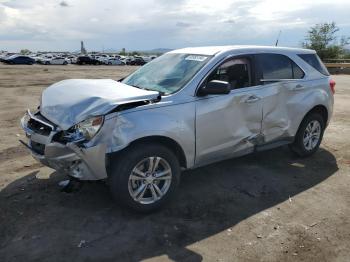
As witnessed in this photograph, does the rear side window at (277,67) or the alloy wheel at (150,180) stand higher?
the rear side window at (277,67)

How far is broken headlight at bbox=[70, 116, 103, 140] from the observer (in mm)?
4184

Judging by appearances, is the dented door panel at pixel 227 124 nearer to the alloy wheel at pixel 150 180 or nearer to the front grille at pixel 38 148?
the alloy wheel at pixel 150 180

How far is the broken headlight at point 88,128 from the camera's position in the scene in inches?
165

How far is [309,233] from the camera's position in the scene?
Result: 14.2 ft

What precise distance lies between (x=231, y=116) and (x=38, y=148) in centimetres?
239

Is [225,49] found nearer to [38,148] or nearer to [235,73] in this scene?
[235,73]


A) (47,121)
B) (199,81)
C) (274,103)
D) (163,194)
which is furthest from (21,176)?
(274,103)

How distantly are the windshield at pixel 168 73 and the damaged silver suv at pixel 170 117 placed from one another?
18 mm

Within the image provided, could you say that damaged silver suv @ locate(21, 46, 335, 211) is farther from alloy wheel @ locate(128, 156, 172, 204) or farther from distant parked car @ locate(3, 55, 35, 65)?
distant parked car @ locate(3, 55, 35, 65)

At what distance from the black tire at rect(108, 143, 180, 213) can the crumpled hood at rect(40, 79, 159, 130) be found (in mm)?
519

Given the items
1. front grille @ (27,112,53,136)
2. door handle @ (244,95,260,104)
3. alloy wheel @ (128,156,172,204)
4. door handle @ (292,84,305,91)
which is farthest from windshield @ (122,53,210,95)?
door handle @ (292,84,305,91)

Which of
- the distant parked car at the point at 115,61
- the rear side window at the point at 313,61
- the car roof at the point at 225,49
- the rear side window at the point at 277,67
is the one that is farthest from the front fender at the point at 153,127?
the distant parked car at the point at 115,61

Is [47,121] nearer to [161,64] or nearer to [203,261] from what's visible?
[161,64]

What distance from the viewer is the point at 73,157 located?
13.9ft
